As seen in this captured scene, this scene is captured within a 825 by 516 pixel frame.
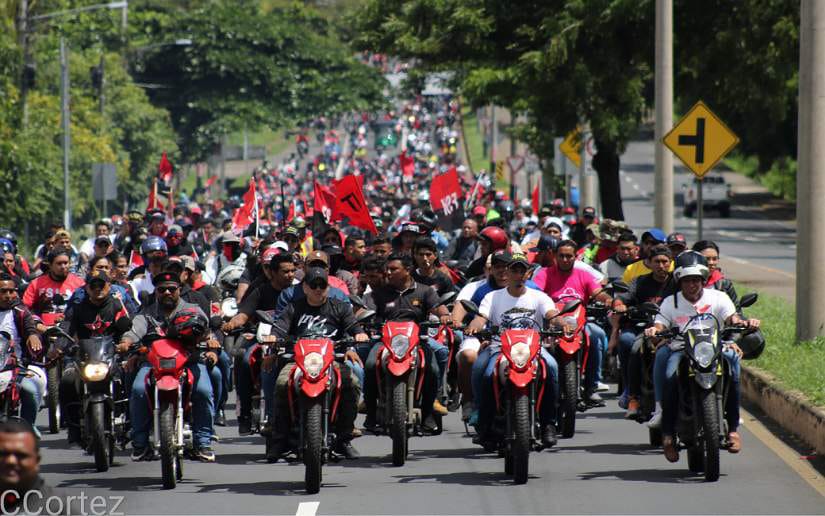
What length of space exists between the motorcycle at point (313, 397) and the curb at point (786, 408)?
139 inches

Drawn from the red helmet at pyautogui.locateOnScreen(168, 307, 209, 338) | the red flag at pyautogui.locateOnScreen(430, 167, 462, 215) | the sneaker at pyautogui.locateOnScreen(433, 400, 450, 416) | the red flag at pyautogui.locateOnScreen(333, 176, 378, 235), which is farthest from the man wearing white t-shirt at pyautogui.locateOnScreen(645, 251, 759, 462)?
the red flag at pyautogui.locateOnScreen(430, 167, 462, 215)

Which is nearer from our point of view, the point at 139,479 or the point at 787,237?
the point at 139,479

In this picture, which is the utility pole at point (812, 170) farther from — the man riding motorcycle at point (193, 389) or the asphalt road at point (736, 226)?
the asphalt road at point (736, 226)

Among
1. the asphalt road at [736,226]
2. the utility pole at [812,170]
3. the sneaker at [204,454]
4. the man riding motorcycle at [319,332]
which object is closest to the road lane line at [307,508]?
the man riding motorcycle at [319,332]

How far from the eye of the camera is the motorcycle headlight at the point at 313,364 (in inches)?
467

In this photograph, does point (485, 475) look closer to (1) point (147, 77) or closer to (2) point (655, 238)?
(2) point (655, 238)

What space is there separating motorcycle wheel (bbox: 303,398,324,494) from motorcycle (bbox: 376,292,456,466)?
3.53 feet

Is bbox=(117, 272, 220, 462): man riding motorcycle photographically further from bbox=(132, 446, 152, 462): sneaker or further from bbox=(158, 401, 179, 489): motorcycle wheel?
bbox=(158, 401, 179, 489): motorcycle wheel

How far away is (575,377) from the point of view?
14.2 m

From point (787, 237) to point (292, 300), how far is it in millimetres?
48895

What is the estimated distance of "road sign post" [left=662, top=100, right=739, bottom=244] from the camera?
2177cm

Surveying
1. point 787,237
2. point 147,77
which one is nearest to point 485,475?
point 787,237

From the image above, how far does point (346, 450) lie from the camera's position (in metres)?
13.1

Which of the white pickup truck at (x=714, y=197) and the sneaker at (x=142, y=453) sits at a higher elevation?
A: the sneaker at (x=142, y=453)
